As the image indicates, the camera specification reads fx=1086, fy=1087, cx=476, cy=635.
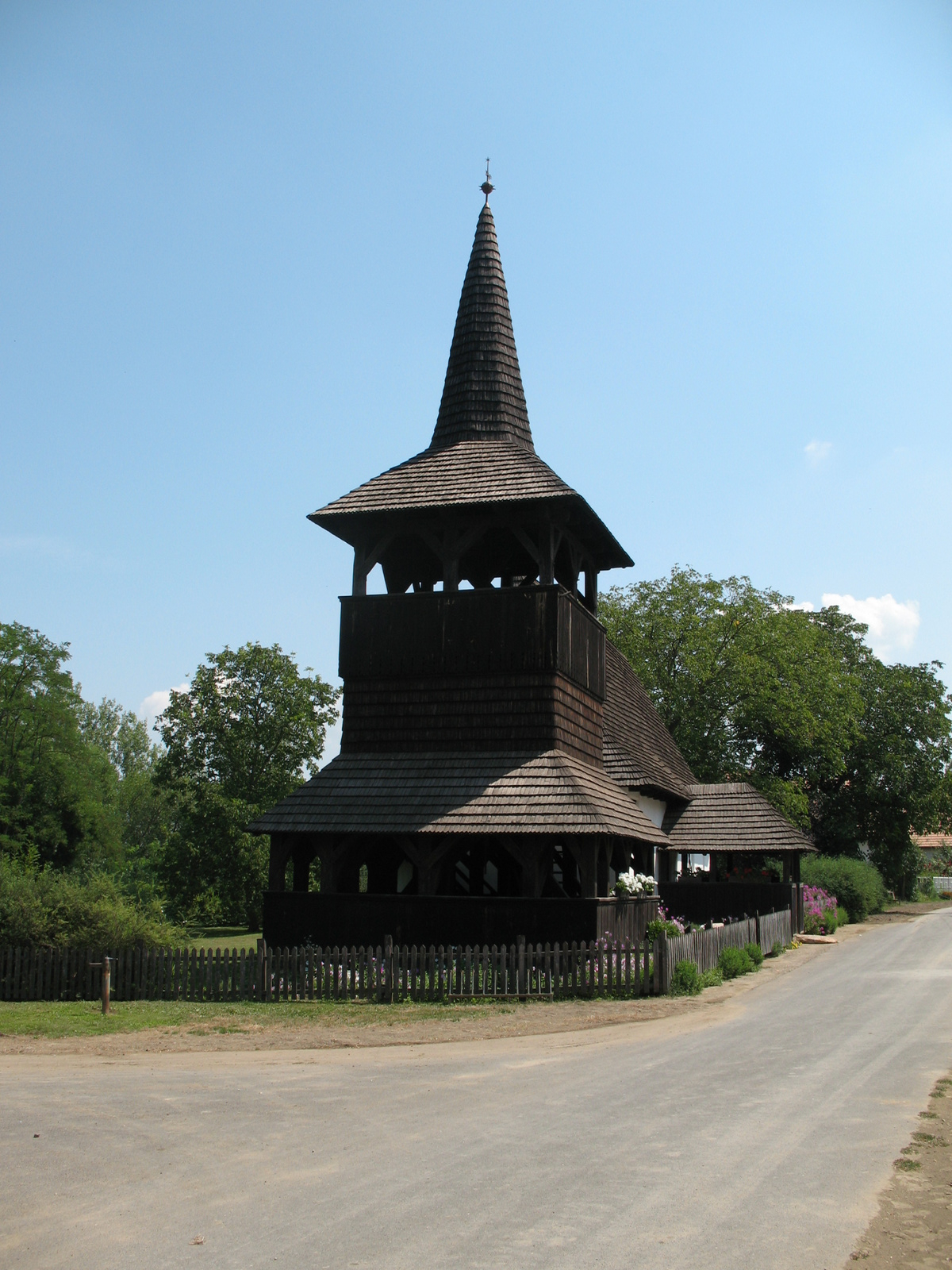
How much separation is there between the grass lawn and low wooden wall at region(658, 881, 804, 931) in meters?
14.4

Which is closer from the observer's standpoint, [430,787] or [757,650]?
[430,787]

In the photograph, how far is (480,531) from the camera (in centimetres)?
2045

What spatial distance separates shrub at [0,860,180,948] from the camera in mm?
18125

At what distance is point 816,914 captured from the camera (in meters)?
31.1

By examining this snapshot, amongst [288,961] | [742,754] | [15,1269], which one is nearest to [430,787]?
[288,961]

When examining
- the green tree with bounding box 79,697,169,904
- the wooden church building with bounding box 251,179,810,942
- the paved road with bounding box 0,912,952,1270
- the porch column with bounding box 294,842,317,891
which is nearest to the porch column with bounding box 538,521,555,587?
the wooden church building with bounding box 251,179,810,942

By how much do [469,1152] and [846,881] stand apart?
3550 cm

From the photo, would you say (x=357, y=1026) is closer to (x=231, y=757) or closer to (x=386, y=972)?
(x=386, y=972)

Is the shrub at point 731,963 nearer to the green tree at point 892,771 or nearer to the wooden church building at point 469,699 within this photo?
the wooden church building at point 469,699

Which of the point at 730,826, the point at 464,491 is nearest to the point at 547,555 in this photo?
the point at 464,491

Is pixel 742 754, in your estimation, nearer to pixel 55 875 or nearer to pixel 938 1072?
pixel 55 875

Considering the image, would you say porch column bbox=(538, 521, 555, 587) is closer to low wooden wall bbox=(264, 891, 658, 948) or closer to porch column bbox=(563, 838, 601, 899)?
porch column bbox=(563, 838, 601, 899)

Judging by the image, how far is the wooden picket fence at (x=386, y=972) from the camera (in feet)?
53.5

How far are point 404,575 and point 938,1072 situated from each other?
15.5m
